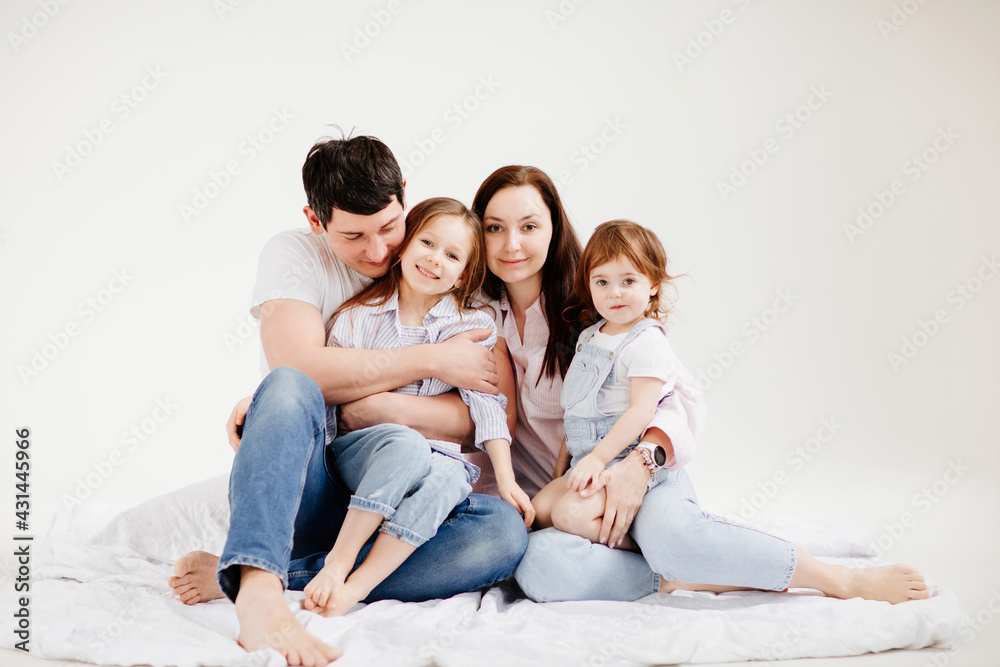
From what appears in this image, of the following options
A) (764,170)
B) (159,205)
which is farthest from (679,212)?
(159,205)

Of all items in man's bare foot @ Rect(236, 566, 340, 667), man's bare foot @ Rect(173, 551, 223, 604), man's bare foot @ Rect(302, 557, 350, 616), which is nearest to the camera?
man's bare foot @ Rect(236, 566, 340, 667)

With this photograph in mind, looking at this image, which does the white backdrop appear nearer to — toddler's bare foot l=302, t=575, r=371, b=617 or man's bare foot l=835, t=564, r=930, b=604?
man's bare foot l=835, t=564, r=930, b=604

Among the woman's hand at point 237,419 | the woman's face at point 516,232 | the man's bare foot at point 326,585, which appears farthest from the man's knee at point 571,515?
the woman's hand at point 237,419

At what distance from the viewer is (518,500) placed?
6.39ft

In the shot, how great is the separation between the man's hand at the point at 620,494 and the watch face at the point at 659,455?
0.04 meters

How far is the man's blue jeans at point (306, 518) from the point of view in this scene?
151 cm

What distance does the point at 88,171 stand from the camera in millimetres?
3422

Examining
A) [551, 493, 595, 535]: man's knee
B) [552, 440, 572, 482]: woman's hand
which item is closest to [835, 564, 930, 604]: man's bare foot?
[551, 493, 595, 535]: man's knee

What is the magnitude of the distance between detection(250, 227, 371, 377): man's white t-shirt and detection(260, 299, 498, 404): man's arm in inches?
1.3

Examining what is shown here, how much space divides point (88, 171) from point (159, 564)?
79.3 inches

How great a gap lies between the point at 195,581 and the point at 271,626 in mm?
417

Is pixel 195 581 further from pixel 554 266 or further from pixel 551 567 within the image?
pixel 554 266

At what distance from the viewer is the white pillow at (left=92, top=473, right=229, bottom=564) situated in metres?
2.22

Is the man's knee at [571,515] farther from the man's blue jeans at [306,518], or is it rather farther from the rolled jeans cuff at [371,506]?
the rolled jeans cuff at [371,506]
